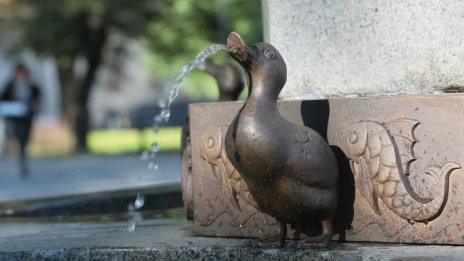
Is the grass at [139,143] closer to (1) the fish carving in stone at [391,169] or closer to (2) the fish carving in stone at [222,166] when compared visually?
(2) the fish carving in stone at [222,166]

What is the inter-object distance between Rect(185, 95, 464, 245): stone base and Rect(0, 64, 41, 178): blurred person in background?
11.4m

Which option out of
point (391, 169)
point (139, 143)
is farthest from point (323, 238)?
point (139, 143)

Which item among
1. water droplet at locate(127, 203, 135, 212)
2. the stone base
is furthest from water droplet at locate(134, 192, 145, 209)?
the stone base

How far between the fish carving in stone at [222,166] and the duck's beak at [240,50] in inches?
23.5

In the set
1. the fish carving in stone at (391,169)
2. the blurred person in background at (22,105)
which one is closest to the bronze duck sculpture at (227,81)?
the fish carving in stone at (391,169)

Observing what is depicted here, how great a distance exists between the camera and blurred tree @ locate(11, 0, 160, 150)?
2578 centimetres

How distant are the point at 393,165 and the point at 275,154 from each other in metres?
0.47

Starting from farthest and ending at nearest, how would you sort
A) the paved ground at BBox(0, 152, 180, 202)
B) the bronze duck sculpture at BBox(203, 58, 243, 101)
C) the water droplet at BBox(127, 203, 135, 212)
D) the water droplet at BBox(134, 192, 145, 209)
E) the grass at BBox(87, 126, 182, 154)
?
1. the grass at BBox(87, 126, 182, 154)
2. the paved ground at BBox(0, 152, 180, 202)
3. the water droplet at BBox(127, 203, 135, 212)
4. the bronze duck sculpture at BBox(203, 58, 243, 101)
5. the water droplet at BBox(134, 192, 145, 209)

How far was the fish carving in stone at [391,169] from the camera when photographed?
13.2 feet

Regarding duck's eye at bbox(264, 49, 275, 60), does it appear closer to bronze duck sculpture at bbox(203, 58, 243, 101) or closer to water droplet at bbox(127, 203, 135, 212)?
bronze duck sculpture at bbox(203, 58, 243, 101)

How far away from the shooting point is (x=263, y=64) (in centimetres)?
405

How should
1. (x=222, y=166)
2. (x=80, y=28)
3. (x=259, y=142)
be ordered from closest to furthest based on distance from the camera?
(x=259, y=142) → (x=222, y=166) → (x=80, y=28)

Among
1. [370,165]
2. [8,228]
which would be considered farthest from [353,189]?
[8,228]

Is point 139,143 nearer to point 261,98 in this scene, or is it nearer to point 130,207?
point 130,207
